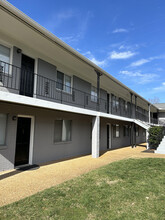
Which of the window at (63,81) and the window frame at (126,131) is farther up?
the window at (63,81)

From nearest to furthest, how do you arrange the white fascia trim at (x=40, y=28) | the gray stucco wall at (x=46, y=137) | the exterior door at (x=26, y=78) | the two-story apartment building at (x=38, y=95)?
the white fascia trim at (x=40, y=28) < the two-story apartment building at (x=38, y=95) < the gray stucco wall at (x=46, y=137) < the exterior door at (x=26, y=78)

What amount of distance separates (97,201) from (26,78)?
264 inches

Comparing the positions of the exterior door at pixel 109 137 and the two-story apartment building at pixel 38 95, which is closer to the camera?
the two-story apartment building at pixel 38 95

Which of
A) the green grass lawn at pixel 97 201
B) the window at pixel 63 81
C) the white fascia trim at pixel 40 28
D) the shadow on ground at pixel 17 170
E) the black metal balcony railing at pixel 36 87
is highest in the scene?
the white fascia trim at pixel 40 28

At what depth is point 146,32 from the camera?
14172 mm

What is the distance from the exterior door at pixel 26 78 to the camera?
A: 8.06m

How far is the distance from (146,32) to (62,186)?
47.8 ft

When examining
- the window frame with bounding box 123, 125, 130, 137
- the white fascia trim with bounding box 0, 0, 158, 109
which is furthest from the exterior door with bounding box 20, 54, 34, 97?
the window frame with bounding box 123, 125, 130, 137

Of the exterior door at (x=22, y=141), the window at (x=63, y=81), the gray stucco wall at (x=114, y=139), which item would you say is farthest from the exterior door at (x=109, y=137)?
the exterior door at (x=22, y=141)

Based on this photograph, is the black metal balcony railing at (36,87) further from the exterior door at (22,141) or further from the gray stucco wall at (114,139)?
the gray stucco wall at (114,139)

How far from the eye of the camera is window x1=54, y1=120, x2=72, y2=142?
9734mm

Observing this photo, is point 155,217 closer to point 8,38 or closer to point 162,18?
point 8,38

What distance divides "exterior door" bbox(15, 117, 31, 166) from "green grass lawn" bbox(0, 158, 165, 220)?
3301mm

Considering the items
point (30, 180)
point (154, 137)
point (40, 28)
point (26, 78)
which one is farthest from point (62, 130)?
point (154, 137)
